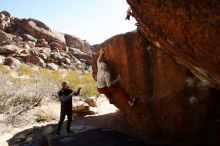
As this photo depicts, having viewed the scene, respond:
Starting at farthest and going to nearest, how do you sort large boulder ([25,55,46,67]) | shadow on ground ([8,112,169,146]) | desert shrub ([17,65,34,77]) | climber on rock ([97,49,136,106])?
large boulder ([25,55,46,67])
desert shrub ([17,65,34,77])
climber on rock ([97,49,136,106])
shadow on ground ([8,112,169,146])

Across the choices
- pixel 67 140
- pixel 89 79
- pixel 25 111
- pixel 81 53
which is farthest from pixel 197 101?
pixel 81 53

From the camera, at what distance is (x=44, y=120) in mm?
13477

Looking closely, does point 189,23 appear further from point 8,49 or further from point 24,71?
point 8,49

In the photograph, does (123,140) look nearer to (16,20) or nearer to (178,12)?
(178,12)

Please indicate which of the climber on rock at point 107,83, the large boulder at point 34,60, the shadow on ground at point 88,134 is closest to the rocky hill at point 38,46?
the large boulder at point 34,60

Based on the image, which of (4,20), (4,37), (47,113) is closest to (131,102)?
(47,113)

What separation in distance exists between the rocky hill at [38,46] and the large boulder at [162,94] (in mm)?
22791

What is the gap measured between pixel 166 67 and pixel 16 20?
1454 inches

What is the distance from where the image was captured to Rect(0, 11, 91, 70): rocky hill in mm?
32656

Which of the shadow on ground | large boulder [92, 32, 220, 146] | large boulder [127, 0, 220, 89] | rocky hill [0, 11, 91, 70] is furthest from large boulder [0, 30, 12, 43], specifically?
large boulder [127, 0, 220, 89]

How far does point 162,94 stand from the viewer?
807 centimetres

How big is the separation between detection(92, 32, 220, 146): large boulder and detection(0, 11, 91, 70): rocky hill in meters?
22.8

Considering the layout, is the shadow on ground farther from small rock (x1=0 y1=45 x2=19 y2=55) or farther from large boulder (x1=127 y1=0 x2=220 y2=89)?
small rock (x1=0 y1=45 x2=19 y2=55)

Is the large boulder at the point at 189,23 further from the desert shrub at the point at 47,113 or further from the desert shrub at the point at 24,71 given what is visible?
the desert shrub at the point at 24,71
